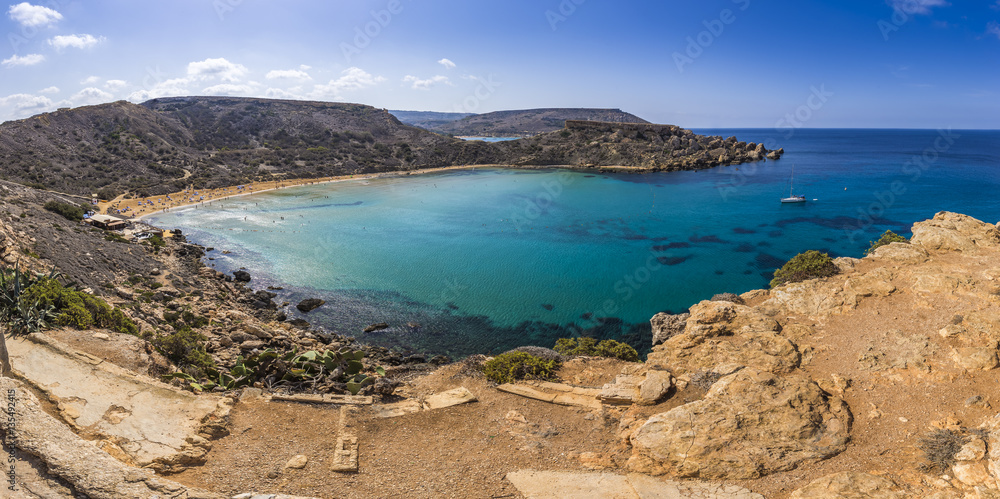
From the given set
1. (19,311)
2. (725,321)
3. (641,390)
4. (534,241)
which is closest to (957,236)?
(725,321)

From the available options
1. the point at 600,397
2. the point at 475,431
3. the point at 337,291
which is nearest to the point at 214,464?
the point at 475,431

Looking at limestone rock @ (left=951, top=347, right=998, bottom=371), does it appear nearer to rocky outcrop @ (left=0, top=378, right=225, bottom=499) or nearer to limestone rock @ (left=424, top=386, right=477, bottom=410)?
limestone rock @ (left=424, top=386, right=477, bottom=410)

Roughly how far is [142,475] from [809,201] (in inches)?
2739

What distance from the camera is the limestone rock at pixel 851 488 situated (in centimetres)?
762

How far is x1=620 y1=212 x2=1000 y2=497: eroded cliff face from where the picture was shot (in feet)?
27.8

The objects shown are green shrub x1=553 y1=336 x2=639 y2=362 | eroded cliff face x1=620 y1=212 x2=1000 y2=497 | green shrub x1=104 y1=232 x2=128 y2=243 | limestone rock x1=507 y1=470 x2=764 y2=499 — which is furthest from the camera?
green shrub x1=104 y1=232 x2=128 y2=243

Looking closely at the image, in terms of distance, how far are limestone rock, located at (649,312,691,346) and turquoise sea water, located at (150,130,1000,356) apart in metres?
2.51

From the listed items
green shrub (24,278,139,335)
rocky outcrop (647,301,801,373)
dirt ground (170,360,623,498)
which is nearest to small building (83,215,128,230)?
green shrub (24,278,139,335)

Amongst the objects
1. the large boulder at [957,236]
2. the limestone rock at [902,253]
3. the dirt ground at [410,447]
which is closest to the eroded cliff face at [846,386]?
the limestone rock at [902,253]

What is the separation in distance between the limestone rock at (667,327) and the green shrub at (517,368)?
6538 mm

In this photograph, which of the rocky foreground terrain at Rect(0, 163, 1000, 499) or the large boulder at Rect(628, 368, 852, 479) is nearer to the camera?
the rocky foreground terrain at Rect(0, 163, 1000, 499)

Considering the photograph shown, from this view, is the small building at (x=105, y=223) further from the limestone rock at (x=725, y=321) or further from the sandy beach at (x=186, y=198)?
the limestone rock at (x=725, y=321)

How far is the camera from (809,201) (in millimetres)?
58469

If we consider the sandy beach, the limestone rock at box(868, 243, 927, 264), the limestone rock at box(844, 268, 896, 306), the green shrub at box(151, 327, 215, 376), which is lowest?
the green shrub at box(151, 327, 215, 376)
